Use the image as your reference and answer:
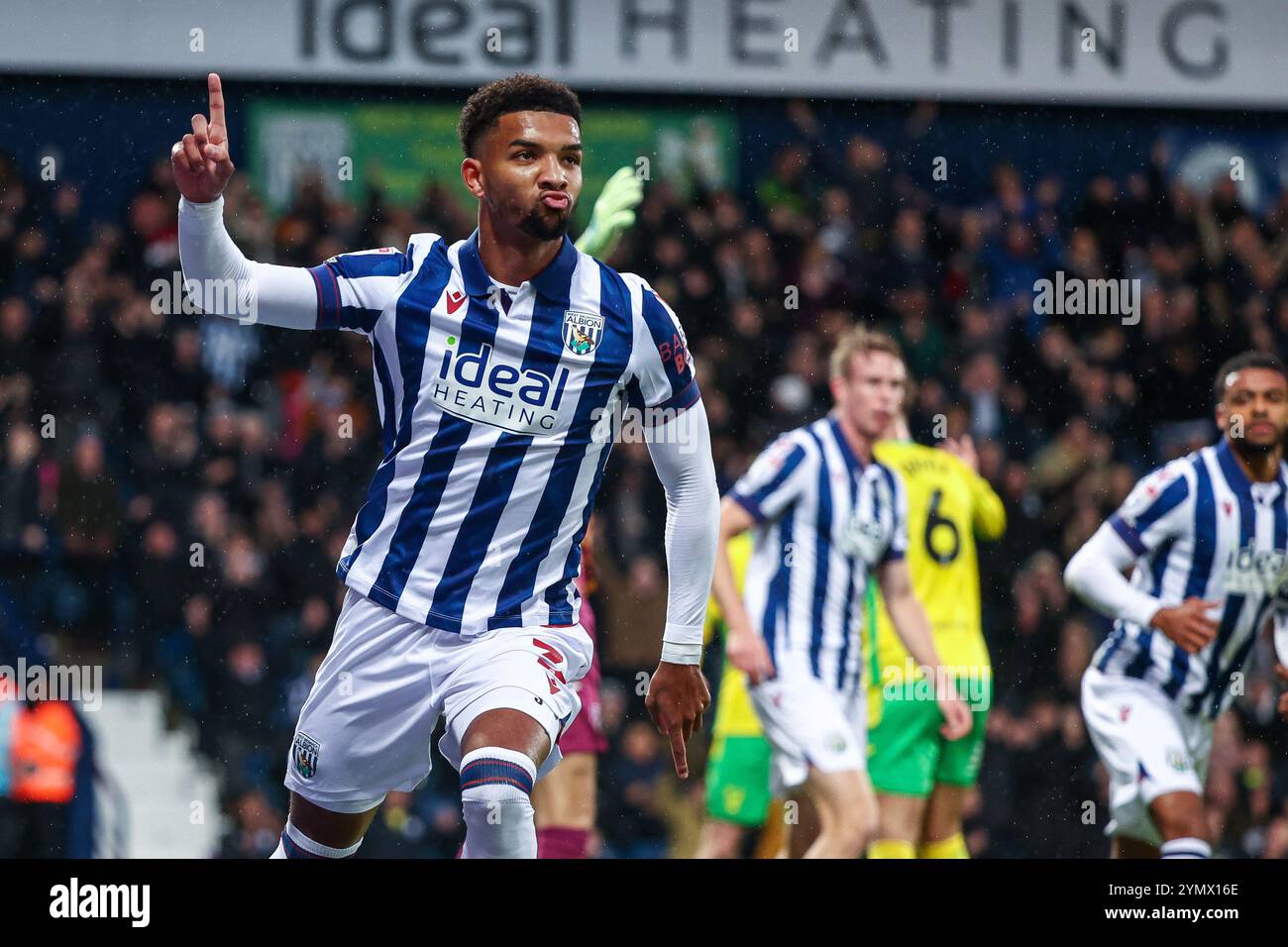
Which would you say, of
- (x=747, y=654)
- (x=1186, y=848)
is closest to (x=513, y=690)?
(x=747, y=654)

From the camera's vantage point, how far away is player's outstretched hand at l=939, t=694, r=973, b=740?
7375mm

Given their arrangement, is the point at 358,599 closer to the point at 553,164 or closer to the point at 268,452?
the point at 553,164

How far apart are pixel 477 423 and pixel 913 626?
327cm

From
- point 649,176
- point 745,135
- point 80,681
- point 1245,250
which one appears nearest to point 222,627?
point 80,681

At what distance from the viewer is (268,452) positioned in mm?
9703

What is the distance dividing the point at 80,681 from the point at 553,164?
5305 mm

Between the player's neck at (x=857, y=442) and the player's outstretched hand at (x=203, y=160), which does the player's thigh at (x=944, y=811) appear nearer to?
the player's neck at (x=857, y=442)

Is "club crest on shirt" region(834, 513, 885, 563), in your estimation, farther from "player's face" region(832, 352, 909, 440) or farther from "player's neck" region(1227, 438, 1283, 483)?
"player's neck" region(1227, 438, 1283, 483)

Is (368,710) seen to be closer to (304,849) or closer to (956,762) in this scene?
(304,849)

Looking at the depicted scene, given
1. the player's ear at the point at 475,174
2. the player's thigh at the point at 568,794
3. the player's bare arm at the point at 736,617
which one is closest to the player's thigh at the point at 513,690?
the player's ear at the point at 475,174

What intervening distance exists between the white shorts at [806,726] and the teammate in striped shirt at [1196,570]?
3.10 ft

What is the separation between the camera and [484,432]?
4547 millimetres

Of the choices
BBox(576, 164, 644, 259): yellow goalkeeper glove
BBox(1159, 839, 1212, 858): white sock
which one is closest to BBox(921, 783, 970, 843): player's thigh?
BBox(1159, 839, 1212, 858): white sock

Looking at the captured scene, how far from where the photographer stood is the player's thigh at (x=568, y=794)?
6.65 m
